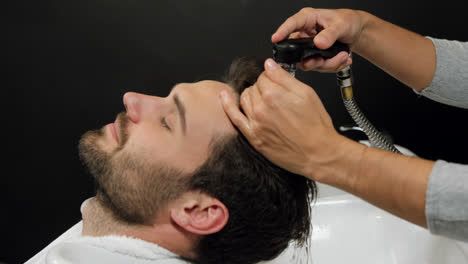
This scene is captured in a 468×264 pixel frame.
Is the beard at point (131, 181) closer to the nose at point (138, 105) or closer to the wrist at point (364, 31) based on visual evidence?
the nose at point (138, 105)

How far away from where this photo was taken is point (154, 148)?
0.98 meters

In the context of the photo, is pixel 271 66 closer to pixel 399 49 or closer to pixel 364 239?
pixel 399 49

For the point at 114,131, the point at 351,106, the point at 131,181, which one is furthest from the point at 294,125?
the point at 114,131

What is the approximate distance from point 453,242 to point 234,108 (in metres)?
0.84

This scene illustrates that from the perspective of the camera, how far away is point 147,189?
98 centimetres

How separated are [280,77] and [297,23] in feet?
1.08

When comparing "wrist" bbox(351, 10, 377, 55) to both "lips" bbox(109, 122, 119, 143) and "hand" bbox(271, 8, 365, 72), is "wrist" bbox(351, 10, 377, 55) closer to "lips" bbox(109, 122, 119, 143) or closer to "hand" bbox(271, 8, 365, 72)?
"hand" bbox(271, 8, 365, 72)

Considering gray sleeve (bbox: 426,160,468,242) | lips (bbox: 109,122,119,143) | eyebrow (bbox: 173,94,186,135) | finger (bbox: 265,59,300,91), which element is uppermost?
finger (bbox: 265,59,300,91)

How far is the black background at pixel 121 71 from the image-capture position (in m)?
1.58

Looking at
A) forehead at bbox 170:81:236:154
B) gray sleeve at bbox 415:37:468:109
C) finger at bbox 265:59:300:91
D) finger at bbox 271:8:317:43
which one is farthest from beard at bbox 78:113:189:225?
gray sleeve at bbox 415:37:468:109

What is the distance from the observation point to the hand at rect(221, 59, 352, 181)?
29.2 inches

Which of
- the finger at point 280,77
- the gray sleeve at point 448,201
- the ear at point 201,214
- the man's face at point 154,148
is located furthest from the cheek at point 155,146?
the gray sleeve at point 448,201

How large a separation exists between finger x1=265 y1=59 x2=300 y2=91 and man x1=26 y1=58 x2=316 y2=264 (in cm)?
22

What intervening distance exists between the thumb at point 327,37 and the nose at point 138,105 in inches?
19.7
